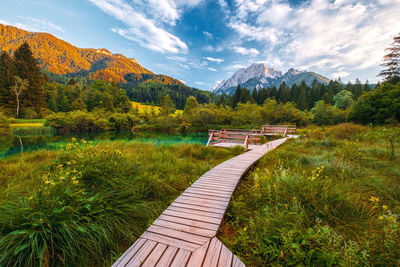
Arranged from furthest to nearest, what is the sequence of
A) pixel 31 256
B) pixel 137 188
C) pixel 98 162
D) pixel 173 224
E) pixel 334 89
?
pixel 334 89
pixel 98 162
pixel 137 188
pixel 173 224
pixel 31 256

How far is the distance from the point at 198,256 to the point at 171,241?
469 millimetres

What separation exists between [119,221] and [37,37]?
910 ft

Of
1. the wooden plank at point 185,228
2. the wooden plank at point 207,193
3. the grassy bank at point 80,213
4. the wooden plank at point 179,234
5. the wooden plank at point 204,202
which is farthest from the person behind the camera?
the wooden plank at point 207,193

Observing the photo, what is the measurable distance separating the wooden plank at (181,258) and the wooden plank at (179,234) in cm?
20

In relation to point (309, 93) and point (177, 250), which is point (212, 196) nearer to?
point (177, 250)

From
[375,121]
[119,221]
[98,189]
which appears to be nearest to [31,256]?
[119,221]

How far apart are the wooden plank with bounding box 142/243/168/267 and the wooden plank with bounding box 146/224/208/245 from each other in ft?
0.76

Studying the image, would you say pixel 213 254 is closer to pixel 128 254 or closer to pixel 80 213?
pixel 128 254

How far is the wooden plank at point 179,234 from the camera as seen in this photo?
7.32 ft

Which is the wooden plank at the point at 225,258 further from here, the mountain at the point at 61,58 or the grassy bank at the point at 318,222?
the mountain at the point at 61,58

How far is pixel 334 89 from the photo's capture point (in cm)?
5638

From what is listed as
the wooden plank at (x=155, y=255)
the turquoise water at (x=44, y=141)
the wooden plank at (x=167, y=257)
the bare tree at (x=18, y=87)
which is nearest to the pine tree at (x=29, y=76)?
the bare tree at (x=18, y=87)

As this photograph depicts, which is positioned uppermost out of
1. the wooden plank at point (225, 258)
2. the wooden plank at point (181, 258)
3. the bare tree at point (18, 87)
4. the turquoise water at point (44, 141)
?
the bare tree at point (18, 87)

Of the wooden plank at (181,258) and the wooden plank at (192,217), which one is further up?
the wooden plank at (181,258)
